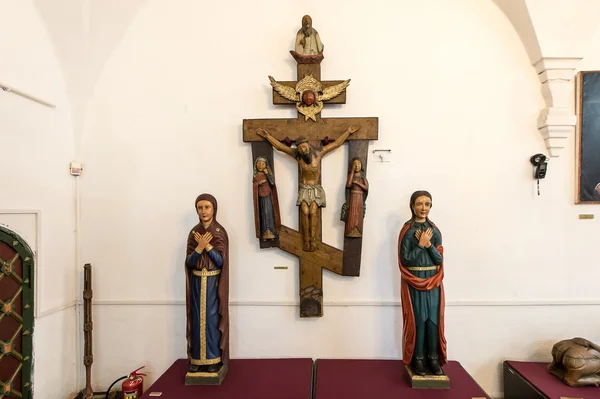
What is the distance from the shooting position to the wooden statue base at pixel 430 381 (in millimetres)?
2061

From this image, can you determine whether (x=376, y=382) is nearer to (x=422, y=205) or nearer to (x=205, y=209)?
(x=422, y=205)

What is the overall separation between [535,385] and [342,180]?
1.74 meters

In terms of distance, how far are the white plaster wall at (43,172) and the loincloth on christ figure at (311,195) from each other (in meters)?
1.69

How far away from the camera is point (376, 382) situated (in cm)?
217

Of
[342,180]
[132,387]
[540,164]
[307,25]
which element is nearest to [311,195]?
[342,180]

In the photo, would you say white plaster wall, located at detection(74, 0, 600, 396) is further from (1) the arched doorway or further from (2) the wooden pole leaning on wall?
(1) the arched doorway

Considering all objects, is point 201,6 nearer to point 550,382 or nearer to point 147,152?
point 147,152

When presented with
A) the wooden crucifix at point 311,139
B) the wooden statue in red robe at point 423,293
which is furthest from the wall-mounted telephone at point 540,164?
the wooden crucifix at point 311,139

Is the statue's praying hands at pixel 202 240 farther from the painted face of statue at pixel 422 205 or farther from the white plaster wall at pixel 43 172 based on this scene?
the painted face of statue at pixel 422 205

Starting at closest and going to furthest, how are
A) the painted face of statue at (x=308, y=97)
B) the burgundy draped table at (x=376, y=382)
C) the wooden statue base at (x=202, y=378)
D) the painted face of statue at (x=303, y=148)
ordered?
1. the burgundy draped table at (x=376, y=382)
2. the wooden statue base at (x=202, y=378)
3. the painted face of statue at (x=303, y=148)
4. the painted face of statue at (x=308, y=97)

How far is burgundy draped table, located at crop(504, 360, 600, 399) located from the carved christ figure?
1559 mm

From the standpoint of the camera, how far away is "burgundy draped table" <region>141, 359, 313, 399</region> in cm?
203

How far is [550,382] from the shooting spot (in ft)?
7.11

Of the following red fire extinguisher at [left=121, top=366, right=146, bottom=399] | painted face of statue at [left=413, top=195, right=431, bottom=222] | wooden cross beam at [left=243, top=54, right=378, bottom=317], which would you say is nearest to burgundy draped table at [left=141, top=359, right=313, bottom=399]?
red fire extinguisher at [left=121, top=366, right=146, bottom=399]
